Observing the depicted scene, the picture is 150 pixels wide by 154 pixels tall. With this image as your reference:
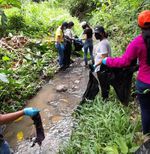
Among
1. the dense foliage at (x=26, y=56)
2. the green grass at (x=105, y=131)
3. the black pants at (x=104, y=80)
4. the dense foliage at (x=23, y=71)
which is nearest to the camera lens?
the green grass at (x=105, y=131)

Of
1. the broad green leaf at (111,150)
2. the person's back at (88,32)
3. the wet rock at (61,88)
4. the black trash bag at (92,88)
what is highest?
the person's back at (88,32)

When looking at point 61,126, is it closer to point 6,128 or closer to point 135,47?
point 6,128

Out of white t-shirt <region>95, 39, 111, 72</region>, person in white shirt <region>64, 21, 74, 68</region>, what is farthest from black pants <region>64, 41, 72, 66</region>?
white t-shirt <region>95, 39, 111, 72</region>

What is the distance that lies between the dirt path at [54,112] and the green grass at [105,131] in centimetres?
57

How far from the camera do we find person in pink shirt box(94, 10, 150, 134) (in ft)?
12.0

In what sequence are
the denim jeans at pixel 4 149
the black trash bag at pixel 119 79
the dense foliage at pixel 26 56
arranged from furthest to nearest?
the dense foliage at pixel 26 56 → the black trash bag at pixel 119 79 → the denim jeans at pixel 4 149

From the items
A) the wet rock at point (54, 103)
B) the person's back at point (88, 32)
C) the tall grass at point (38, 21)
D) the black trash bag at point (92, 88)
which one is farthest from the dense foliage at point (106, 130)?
the tall grass at point (38, 21)

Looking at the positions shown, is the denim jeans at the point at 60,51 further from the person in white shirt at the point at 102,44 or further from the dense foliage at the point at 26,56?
the person in white shirt at the point at 102,44

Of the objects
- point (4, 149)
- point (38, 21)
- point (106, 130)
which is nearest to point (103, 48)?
point (106, 130)

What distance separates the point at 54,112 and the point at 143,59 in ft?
11.4

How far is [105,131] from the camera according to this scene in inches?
184

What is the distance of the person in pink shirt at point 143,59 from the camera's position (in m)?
3.64

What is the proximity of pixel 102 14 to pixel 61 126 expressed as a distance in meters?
6.01

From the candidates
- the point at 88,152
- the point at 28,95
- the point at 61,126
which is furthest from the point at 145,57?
the point at 28,95
